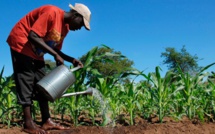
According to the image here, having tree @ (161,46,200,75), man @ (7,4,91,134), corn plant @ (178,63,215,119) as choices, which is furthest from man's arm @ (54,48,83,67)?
tree @ (161,46,200,75)

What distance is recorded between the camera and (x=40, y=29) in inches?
136

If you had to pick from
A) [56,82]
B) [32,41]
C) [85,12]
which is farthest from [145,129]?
[32,41]

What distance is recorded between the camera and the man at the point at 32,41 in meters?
3.53

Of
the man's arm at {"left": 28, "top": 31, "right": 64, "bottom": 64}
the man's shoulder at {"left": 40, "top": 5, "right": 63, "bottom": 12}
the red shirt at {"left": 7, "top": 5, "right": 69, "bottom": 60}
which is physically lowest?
the man's arm at {"left": 28, "top": 31, "right": 64, "bottom": 64}

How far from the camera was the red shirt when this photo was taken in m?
3.51

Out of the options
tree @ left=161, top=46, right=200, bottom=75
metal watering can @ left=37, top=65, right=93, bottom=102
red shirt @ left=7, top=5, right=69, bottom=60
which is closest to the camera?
metal watering can @ left=37, top=65, right=93, bottom=102

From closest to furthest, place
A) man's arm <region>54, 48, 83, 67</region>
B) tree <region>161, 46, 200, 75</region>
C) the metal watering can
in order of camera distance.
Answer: the metal watering can, man's arm <region>54, 48, 83, 67</region>, tree <region>161, 46, 200, 75</region>

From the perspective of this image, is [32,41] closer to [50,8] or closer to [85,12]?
[50,8]

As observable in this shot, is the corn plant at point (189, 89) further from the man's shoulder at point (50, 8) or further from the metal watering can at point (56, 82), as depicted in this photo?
the man's shoulder at point (50, 8)

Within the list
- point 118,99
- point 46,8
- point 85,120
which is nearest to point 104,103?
point 118,99

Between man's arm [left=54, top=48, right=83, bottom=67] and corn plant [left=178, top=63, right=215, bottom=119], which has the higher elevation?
man's arm [left=54, top=48, right=83, bottom=67]

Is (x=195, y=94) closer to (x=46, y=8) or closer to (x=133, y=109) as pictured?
(x=133, y=109)

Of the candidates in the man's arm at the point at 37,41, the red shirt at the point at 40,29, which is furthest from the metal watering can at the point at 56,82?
the red shirt at the point at 40,29

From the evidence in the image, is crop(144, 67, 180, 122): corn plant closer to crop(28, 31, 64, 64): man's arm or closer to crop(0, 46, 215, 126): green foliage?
crop(0, 46, 215, 126): green foliage
